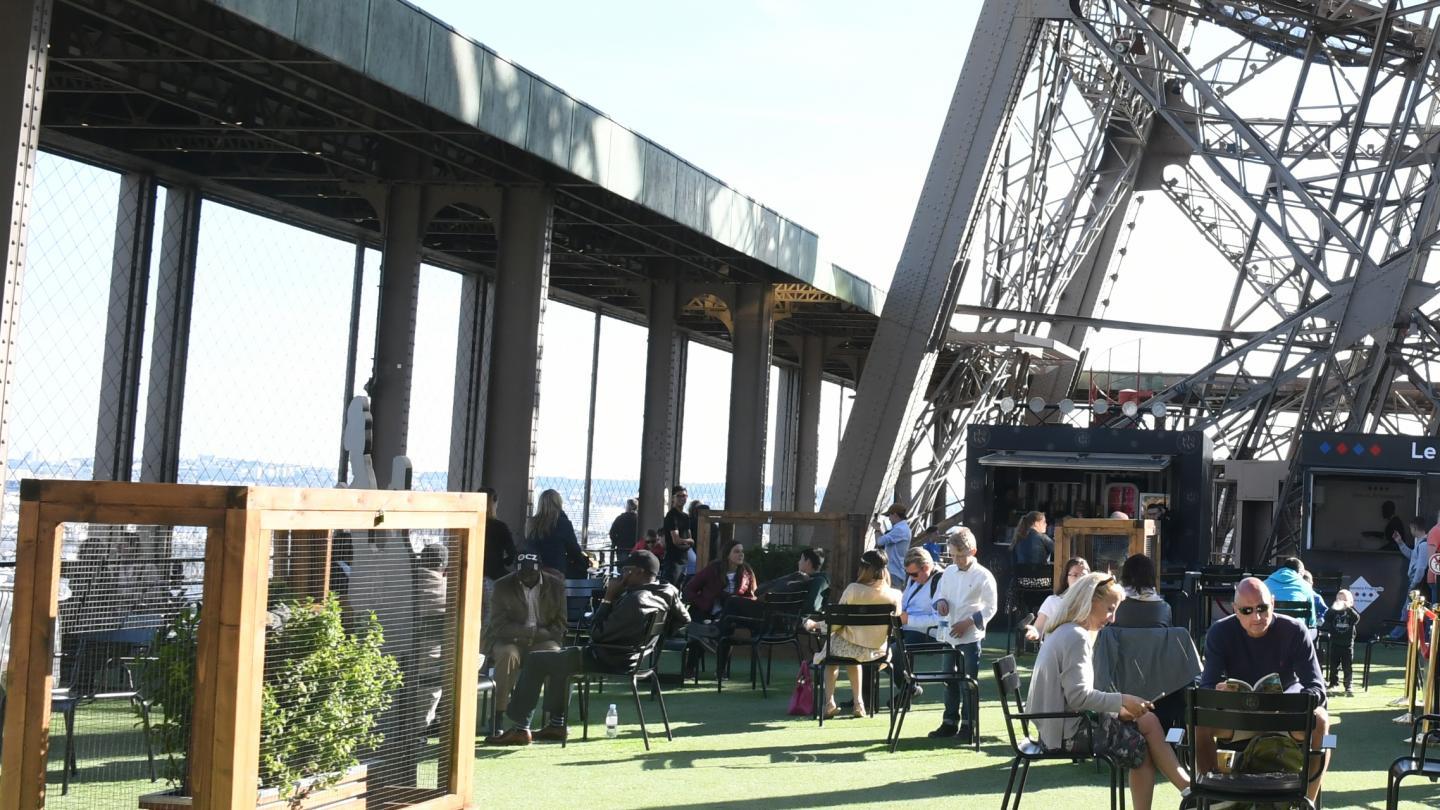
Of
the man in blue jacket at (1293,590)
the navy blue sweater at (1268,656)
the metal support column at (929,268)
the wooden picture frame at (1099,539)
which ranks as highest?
the metal support column at (929,268)

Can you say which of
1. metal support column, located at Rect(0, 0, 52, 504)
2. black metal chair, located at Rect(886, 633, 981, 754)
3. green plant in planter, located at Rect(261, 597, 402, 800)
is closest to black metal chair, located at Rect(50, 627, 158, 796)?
green plant in planter, located at Rect(261, 597, 402, 800)

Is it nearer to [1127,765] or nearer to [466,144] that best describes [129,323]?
[466,144]

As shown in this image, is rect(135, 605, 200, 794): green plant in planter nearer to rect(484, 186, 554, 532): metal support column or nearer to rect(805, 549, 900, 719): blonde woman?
rect(805, 549, 900, 719): blonde woman

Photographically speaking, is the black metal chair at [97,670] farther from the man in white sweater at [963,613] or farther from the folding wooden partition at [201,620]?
the man in white sweater at [963,613]

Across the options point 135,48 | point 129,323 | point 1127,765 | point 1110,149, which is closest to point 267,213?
point 129,323

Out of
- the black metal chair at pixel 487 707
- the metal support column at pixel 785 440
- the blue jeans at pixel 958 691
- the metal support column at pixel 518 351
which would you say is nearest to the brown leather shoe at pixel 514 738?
the black metal chair at pixel 487 707

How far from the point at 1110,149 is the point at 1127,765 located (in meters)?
29.3

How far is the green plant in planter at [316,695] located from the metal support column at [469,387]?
18.6m

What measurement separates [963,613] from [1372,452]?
12.4 metres

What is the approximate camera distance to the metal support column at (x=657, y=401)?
2558 centimetres

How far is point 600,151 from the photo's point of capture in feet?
54.5

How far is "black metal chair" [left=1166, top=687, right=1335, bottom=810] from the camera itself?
6.91 metres

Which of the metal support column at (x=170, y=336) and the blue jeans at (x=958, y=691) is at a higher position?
the metal support column at (x=170, y=336)

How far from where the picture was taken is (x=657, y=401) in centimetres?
2661
